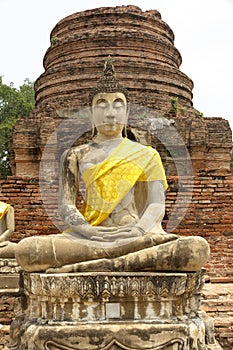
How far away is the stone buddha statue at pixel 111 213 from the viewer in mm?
3674

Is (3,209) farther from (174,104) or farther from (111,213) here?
(174,104)

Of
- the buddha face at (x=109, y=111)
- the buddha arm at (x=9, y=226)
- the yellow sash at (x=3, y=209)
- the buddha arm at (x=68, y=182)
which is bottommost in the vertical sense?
the buddha arm at (x=9, y=226)

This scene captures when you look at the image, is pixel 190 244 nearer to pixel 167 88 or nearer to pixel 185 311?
pixel 185 311

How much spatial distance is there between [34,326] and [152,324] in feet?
2.70

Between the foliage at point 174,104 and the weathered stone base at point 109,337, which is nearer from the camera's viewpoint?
the weathered stone base at point 109,337

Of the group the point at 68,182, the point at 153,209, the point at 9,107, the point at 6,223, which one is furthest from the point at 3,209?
the point at 9,107

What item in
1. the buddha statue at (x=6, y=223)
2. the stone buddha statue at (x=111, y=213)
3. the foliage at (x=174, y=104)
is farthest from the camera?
the foliage at (x=174, y=104)

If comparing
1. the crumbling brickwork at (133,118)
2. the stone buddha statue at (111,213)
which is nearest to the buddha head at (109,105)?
the stone buddha statue at (111,213)

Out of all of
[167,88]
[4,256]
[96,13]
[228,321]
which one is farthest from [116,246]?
[96,13]

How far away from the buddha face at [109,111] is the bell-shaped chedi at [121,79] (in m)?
7.38

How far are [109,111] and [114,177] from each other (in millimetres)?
588

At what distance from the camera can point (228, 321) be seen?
17.3 feet

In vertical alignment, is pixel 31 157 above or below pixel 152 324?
above

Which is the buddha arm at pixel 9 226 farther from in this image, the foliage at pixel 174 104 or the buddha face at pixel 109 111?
the foliage at pixel 174 104
